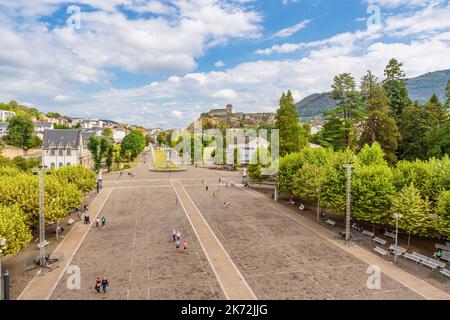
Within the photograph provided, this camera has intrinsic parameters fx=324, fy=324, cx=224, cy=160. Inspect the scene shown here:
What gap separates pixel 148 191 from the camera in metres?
Answer: 53.3

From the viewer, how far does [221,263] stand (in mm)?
23078

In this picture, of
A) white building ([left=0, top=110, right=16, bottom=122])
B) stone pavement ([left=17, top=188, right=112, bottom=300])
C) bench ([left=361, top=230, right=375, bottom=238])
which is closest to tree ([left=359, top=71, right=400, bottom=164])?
bench ([left=361, top=230, right=375, bottom=238])

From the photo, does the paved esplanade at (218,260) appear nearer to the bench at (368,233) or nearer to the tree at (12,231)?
the tree at (12,231)

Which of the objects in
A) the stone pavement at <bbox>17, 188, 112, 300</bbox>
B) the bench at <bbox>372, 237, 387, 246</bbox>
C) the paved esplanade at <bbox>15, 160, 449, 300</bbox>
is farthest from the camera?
the bench at <bbox>372, 237, 387, 246</bbox>

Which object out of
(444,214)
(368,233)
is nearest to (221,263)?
(368,233)

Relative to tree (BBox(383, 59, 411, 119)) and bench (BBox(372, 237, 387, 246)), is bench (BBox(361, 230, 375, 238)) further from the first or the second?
tree (BBox(383, 59, 411, 119))

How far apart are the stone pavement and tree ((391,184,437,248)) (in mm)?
25169

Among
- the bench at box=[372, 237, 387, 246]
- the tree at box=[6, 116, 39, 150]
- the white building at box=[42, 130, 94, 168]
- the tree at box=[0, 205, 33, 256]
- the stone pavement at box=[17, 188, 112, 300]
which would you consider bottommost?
the stone pavement at box=[17, 188, 112, 300]

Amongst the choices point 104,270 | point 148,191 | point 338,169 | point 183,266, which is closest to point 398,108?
point 338,169

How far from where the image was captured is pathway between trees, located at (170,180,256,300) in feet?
61.4

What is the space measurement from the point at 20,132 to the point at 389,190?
98.5 metres

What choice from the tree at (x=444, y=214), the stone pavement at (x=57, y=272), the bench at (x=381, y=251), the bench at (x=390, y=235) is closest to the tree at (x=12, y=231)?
the stone pavement at (x=57, y=272)

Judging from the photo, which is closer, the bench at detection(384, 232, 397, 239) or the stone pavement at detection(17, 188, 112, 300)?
the stone pavement at detection(17, 188, 112, 300)

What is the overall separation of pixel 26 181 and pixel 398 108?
187 ft
